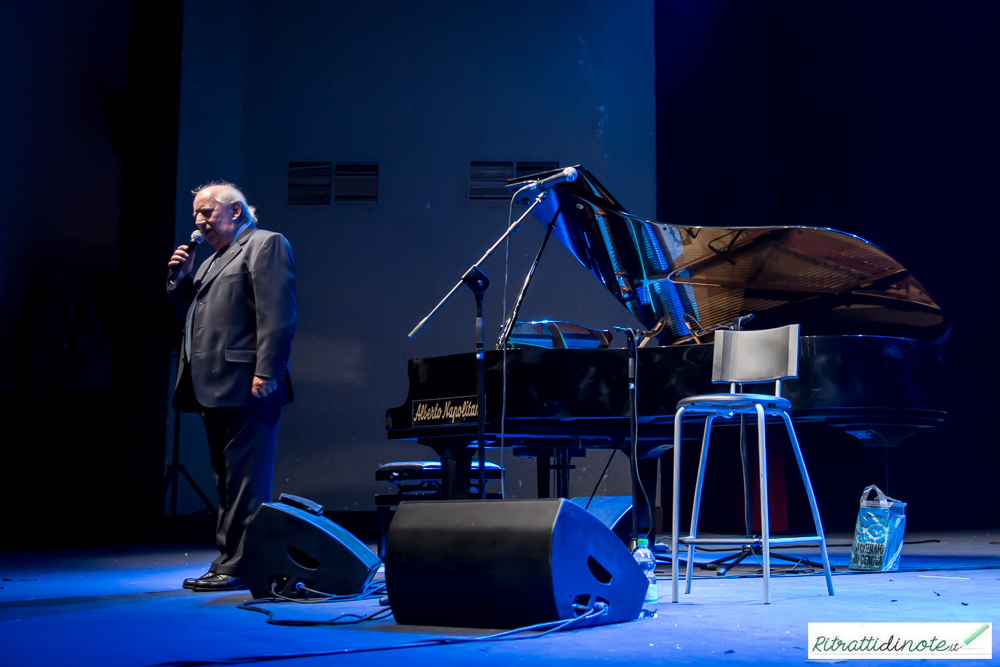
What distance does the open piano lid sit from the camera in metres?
3.72

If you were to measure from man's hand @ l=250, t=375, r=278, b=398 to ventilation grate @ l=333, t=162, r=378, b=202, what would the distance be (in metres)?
3.98

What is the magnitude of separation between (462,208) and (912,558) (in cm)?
384

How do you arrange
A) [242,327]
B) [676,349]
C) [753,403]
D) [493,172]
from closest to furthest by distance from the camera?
[753,403]
[242,327]
[676,349]
[493,172]

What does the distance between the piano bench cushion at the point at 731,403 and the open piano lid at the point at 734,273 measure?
107 centimetres

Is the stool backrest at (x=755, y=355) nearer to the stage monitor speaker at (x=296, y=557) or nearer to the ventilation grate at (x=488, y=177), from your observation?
the stage monitor speaker at (x=296, y=557)

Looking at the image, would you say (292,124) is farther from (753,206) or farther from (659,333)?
(659,333)

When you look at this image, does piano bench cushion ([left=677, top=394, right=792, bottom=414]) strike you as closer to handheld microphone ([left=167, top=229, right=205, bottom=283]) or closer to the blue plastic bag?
the blue plastic bag

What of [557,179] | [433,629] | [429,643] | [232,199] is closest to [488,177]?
[557,179]

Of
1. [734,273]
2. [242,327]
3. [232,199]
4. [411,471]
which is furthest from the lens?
[411,471]

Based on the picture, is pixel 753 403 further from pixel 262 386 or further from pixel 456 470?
pixel 262 386

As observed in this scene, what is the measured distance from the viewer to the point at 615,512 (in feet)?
10.9

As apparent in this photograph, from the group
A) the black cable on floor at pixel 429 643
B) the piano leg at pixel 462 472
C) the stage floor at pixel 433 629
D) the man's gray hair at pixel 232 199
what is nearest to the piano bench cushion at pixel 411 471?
the piano leg at pixel 462 472

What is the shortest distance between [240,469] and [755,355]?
1740 mm

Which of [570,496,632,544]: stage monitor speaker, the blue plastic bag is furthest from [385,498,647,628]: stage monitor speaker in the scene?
the blue plastic bag
